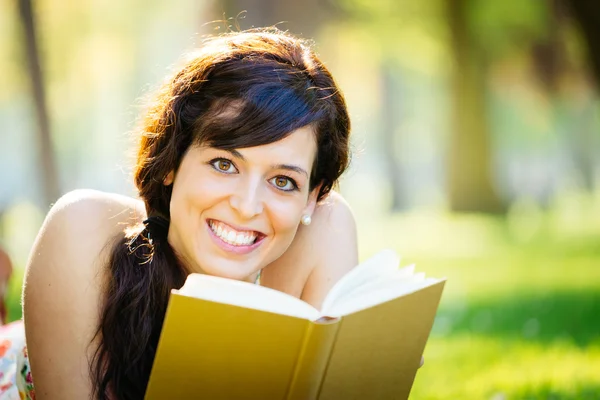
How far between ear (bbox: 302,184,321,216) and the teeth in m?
0.41

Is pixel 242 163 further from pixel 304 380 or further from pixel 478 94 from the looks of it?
pixel 478 94

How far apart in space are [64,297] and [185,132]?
0.63 meters

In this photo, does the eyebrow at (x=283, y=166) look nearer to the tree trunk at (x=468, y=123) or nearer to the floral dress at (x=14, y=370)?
the floral dress at (x=14, y=370)

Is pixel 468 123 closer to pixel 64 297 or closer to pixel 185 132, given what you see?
pixel 185 132

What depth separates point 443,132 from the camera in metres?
29.5

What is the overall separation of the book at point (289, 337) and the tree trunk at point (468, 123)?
1608cm

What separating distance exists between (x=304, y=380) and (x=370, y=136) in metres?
34.4

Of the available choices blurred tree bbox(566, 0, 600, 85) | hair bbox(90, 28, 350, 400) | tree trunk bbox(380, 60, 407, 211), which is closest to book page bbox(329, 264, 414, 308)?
hair bbox(90, 28, 350, 400)

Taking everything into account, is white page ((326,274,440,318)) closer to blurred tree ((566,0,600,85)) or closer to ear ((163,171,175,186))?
ear ((163,171,175,186))

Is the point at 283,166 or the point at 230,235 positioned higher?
the point at 283,166

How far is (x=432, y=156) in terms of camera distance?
1394 inches

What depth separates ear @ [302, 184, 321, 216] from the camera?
330 centimetres

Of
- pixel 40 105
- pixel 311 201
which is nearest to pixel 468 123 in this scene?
pixel 40 105

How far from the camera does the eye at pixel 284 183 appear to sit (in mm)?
2957
